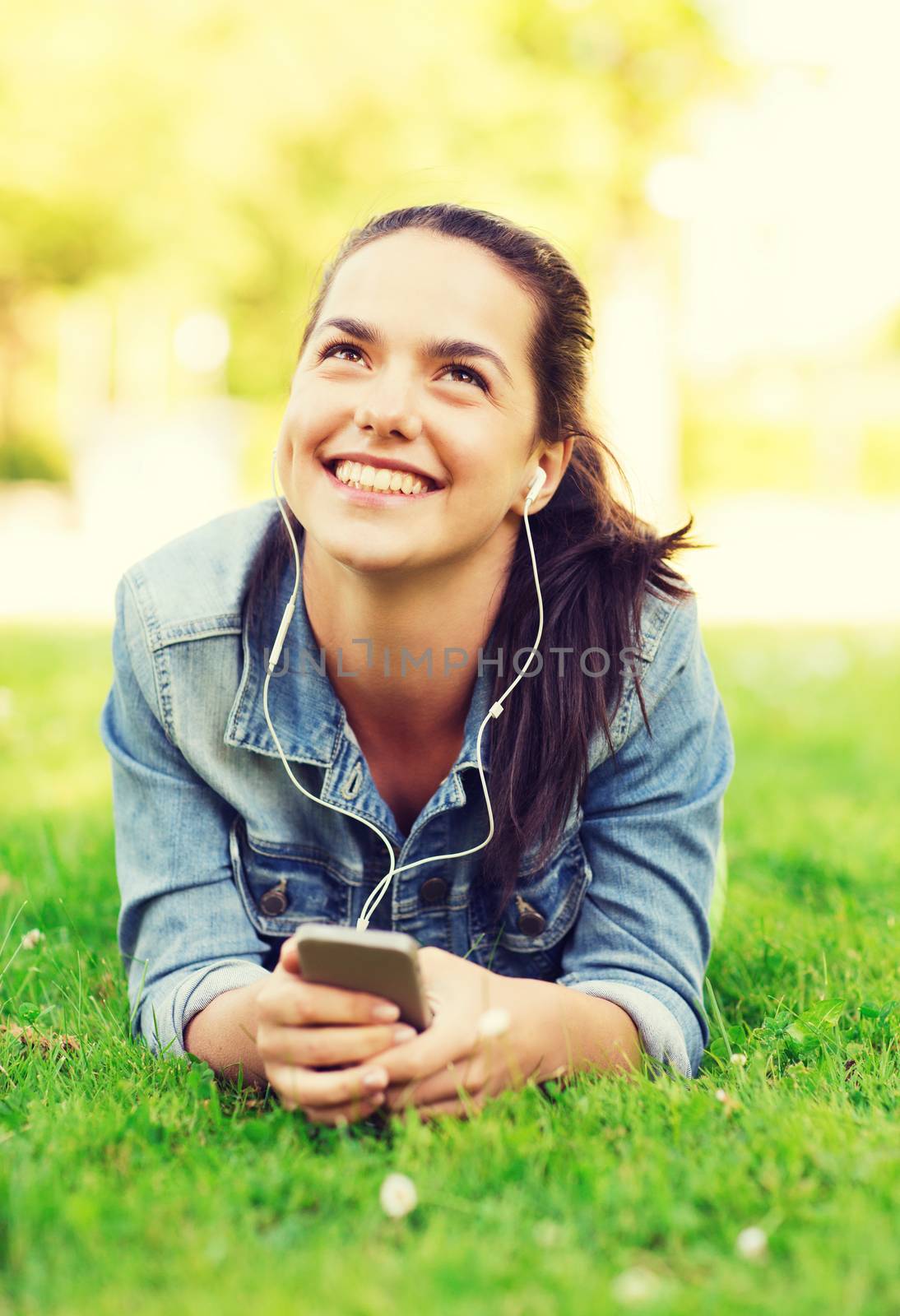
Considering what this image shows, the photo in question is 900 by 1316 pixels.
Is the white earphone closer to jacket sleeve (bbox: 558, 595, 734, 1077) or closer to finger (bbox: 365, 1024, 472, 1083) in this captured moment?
jacket sleeve (bbox: 558, 595, 734, 1077)

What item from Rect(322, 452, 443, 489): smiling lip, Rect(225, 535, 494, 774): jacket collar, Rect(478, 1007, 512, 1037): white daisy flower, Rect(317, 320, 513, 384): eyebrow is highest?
Rect(317, 320, 513, 384): eyebrow

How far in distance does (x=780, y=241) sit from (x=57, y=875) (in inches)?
760

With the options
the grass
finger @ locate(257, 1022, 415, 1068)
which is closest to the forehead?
finger @ locate(257, 1022, 415, 1068)

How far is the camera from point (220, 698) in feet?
8.34

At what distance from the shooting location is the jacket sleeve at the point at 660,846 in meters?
2.47

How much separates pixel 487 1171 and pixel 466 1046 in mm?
227

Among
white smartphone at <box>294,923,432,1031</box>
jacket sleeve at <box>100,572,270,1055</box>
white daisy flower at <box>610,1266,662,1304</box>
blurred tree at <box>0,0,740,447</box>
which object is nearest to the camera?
white daisy flower at <box>610,1266,662,1304</box>

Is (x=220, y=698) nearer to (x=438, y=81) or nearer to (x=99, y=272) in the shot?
(x=438, y=81)

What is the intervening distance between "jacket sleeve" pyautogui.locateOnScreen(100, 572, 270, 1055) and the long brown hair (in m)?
0.27

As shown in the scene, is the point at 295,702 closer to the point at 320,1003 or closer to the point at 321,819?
the point at 321,819

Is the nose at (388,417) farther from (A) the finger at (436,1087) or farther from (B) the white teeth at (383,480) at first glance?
(A) the finger at (436,1087)

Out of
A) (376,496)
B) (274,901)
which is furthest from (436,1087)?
(376,496)

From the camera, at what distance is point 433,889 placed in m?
2.63

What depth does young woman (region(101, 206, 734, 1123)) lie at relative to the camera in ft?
7.79
